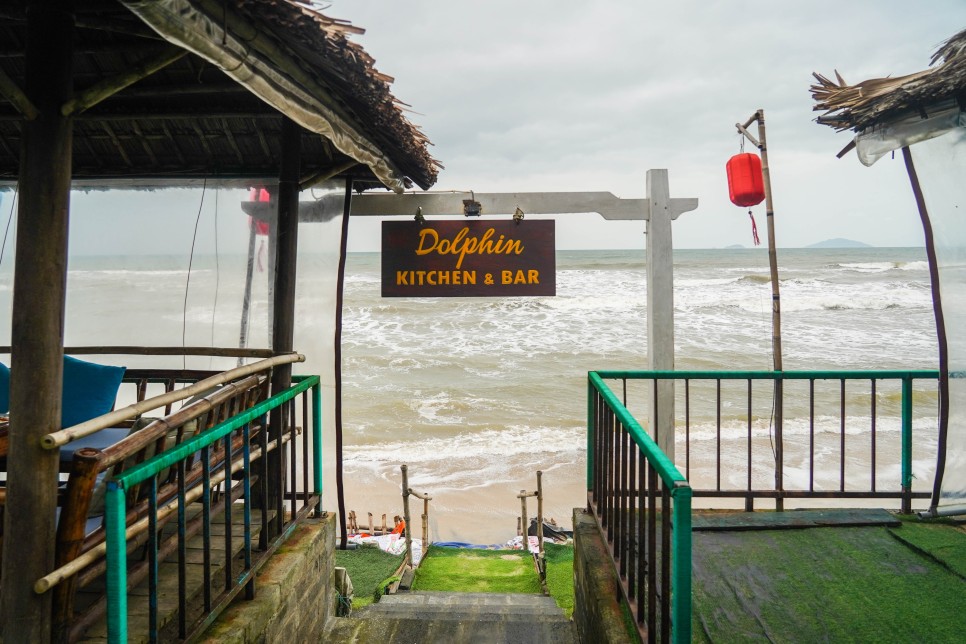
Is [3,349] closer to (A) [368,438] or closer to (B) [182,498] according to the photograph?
(B) [182,498]

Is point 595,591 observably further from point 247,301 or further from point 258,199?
point 258,199

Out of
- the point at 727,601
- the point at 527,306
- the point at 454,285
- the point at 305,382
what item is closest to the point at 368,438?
the point at 454,285

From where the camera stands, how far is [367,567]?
7082mm

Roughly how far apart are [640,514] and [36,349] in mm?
2096

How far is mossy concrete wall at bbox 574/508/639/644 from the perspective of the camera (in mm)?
2371

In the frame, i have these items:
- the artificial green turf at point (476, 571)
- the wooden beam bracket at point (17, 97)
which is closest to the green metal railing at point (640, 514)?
the wooden beam bracket at point (17, 97)

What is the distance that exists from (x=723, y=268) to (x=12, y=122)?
142 feet

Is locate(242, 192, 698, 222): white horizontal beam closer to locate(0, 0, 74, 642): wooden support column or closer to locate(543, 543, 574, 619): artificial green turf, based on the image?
locate(0, 0, 74, 642): wooden support column

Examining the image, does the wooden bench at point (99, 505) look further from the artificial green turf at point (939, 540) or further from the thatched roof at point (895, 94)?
the thatched roof at point (895, 94)

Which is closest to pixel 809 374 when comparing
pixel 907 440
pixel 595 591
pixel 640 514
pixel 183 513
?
pixel 907 440

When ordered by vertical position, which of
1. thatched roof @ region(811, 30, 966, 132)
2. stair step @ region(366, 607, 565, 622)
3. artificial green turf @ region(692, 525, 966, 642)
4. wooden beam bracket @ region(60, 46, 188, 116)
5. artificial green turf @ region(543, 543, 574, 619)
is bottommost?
artificial green turf @ region(543, 543, 574, 619)

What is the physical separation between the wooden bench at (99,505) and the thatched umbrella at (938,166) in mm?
3748

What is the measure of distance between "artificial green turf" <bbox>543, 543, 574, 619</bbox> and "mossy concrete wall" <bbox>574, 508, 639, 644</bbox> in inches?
79.7

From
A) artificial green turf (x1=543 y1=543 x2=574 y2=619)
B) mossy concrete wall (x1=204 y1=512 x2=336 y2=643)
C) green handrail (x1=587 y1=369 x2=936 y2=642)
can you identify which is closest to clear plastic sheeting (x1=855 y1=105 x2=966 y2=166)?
green handrail (x1=587 y1=369 x2=936 y2=642)
